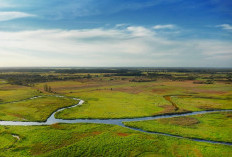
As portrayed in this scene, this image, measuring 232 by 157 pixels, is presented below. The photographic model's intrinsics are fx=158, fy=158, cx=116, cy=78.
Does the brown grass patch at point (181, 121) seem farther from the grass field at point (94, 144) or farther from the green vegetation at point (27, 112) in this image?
the green vegetation at point (27, 112)

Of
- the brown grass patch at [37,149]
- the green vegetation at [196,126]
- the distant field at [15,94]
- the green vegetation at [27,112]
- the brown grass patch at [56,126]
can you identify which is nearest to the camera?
the brown grass patch at [37,149]

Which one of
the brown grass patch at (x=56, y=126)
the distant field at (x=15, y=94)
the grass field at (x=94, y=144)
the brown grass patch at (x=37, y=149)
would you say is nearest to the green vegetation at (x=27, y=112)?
the brown grass patch at (x=56, y=126)

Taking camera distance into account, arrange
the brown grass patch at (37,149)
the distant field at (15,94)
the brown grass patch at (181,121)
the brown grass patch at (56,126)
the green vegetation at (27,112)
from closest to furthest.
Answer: the brown grass patch at (37,149) → the brown grass patch at (56,126) → the brown grass patch at (181,121) → the green vegetation at (27,112) → the distant field at (15,94)

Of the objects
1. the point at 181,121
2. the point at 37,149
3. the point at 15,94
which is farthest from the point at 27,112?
the point at 181,121

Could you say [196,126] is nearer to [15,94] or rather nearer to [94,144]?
[94,144]

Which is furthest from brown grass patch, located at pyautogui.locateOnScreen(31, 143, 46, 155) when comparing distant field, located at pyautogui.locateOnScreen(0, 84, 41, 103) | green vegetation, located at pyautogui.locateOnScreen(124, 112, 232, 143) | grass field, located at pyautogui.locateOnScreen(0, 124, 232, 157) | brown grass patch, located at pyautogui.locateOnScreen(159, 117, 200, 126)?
distant field, located at pyautogui.locateOnScreen(0, 84, 41, 103)

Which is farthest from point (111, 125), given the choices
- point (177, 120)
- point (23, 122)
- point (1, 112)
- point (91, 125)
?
point (1, 112)
